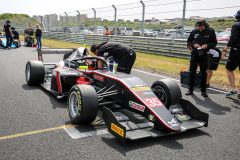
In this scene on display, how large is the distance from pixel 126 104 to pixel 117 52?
2.67m

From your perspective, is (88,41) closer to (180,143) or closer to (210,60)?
(210,60)

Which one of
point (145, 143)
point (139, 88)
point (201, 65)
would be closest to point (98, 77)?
point (139, 88)

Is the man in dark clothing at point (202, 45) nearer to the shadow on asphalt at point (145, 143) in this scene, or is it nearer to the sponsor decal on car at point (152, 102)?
the sponsor decal on car at point (152, 102)

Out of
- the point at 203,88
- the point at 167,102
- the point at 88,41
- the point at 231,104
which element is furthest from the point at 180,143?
the point at 88,41

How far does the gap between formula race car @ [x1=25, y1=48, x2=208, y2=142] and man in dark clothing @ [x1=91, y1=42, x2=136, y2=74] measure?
60cm

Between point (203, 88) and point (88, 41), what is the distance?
16.6m

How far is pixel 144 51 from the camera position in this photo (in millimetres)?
16812

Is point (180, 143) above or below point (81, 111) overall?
below

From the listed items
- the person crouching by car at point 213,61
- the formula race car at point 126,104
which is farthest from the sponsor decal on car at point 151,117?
the person crouching by car at point 213,61

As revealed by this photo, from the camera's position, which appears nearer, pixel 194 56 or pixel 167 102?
pixel 167 102

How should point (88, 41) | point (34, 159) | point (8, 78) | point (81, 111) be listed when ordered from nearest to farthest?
point (34, 159) < point (81, 111) < point (8, 78) < point (88, 41)

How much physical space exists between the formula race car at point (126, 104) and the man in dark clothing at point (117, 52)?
60 centimetres

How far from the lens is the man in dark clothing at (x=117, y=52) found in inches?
269

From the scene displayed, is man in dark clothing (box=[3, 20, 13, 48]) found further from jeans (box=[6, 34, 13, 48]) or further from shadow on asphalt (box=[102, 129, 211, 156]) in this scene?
shadow on asphalt (box=[102, 129, 211, 156])
